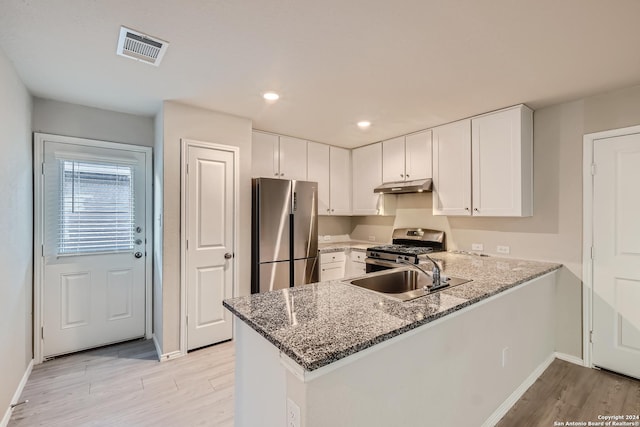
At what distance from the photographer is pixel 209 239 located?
9.57ft

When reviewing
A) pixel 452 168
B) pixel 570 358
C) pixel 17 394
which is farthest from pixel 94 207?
pixel 570 358

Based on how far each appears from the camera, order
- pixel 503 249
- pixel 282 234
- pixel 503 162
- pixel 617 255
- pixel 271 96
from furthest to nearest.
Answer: pixel 282 234, pixel 503 249, pixel 503 162, pixel 271 96, pixel 617 255

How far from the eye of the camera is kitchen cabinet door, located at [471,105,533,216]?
271 centimetres

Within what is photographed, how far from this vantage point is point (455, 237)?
348 cm

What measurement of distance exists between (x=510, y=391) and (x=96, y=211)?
3936 millimetres

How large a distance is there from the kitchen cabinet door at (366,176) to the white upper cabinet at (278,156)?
2.88ft

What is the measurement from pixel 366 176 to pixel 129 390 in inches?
138

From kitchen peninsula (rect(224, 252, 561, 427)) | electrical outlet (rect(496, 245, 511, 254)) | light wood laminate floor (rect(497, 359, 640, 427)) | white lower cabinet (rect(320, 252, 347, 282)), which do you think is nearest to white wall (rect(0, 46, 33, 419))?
kitchen peninsula (rect(224, 252, 561, 427))

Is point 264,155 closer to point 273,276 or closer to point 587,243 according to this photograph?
point 273,276

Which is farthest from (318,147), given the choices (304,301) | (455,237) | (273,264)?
(304,301)

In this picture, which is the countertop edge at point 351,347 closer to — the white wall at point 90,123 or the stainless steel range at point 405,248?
the stainless steel range at point 405,248

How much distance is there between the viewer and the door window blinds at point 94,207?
2.78m

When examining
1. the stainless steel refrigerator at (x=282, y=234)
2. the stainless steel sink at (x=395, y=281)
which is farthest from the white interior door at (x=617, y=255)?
the stainless steel refrigerator at (x=282, y=234)

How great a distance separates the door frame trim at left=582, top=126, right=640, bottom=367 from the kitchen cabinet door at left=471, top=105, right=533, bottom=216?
392 millimetres
